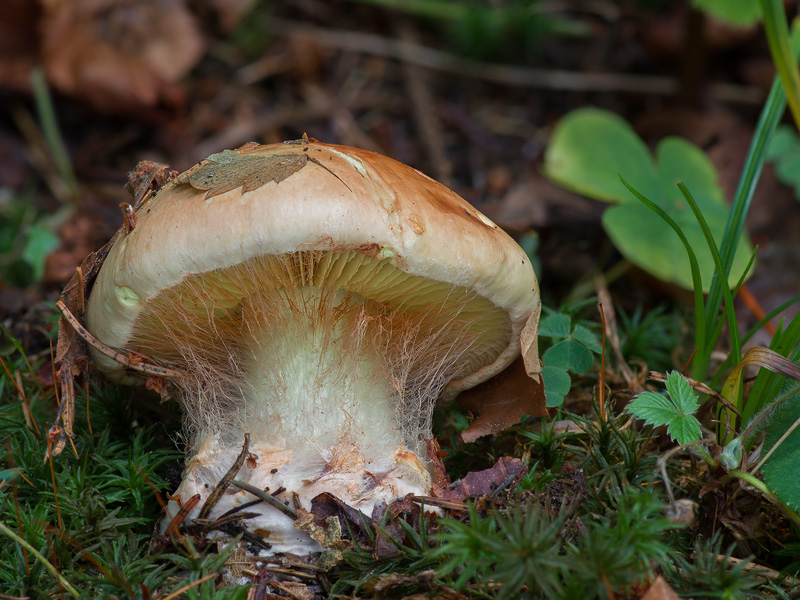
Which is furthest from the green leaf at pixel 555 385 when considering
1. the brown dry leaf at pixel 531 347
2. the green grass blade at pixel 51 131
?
the green grass blade at pixel 51 131

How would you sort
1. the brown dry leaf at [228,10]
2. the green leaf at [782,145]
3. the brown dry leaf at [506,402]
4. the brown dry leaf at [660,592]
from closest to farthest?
the brown dry leaf at [660,592]
the brown dry leaf at [506,402]
the green leaf at [782,145]
the brown dry leaf at [228,10]

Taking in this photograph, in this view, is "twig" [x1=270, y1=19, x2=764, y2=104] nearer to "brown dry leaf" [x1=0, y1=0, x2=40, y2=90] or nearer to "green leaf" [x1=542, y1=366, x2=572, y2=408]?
"brown dry leaf" [x1=0, y1=0, x2=40, y2=90]

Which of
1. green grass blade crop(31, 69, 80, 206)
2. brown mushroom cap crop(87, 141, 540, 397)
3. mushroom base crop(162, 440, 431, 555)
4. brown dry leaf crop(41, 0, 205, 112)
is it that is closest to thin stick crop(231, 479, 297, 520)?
mushroom base crop(162, 440, 431, 555)

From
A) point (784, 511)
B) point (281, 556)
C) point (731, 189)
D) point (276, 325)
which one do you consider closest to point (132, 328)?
point (276, 325)

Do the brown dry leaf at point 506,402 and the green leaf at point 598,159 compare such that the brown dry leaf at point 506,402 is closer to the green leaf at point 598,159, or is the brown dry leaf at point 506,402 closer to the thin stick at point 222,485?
the thin stick at point 222,485

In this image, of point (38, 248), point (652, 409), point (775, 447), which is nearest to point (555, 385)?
point (652, 409)

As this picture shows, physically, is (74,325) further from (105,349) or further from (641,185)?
(641,185)
